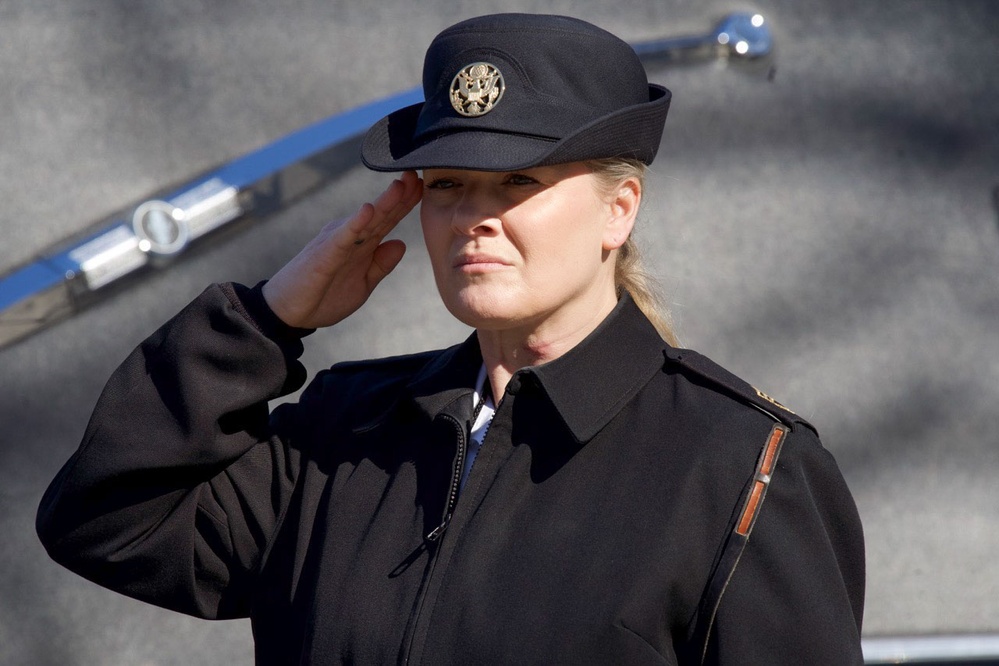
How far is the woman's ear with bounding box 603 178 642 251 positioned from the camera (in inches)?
65.1

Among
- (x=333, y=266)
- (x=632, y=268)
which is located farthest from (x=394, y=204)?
(x=632, y=268)

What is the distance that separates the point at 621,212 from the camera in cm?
168

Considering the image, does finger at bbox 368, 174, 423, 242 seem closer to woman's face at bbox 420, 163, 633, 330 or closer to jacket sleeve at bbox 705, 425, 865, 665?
woman's face at bbox 420, 163, 633, 330

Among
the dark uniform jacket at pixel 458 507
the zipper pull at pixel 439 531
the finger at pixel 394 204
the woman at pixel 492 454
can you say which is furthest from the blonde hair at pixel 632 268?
the zipper pull at pixel 439 531

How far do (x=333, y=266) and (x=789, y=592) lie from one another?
2.75 ft

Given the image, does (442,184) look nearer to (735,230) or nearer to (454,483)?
(454,483)

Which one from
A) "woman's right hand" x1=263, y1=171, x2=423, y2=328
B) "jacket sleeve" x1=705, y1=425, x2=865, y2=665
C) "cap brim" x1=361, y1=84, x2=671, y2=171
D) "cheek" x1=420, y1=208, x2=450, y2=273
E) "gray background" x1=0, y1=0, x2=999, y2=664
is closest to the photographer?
"jacket sleeve" x1=705, y1=425, x2=865, y2=665

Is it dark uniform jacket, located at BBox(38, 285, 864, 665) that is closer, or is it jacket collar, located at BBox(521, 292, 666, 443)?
dark uniform jacket, located at BBox(38, 285, 864, 665)

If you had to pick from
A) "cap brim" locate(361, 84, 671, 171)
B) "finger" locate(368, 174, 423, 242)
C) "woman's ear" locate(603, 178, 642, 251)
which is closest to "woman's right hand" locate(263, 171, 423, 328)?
"finger" locate(368, 174, 423, 242)

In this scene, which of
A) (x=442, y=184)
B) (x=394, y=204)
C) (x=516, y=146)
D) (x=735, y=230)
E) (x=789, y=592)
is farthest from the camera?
(x=735, y=230)

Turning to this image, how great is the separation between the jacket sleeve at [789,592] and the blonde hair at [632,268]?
41 centimetres

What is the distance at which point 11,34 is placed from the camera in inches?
109

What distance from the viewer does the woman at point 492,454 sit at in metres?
1.42

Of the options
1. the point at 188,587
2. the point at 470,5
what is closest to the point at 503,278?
the point at 188,587
